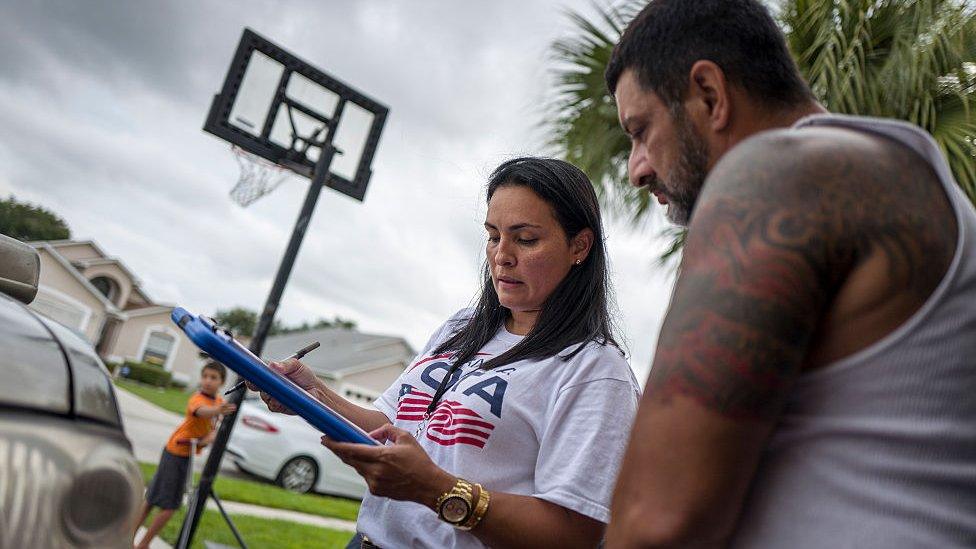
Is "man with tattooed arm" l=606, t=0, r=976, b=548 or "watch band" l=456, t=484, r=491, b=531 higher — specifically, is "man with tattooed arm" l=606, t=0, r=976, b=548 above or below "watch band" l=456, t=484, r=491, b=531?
above

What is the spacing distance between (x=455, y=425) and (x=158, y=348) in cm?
4168

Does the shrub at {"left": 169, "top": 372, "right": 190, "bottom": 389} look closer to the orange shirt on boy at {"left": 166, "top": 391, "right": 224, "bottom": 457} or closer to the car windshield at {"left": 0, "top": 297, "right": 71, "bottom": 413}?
the orange shirt on boy at {"left": 166, "top": 391, "right": 224, "bottom": 457}

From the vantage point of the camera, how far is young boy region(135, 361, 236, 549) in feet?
18.6

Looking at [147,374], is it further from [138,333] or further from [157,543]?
[157,543]

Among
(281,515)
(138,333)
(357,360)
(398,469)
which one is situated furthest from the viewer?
(138,333)

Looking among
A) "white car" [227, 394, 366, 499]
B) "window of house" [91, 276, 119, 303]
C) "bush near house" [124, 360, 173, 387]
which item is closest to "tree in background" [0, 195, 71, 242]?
"window of house" [91, 276, 119, 303]

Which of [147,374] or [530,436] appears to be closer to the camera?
[530,436]

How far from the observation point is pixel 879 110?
5023mm

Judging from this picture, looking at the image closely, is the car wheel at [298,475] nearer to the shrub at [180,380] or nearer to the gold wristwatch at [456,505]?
the gold wristwatch at [456,505]

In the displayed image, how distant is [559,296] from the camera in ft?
6.16

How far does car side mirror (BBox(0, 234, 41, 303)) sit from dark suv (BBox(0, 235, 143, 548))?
464mm

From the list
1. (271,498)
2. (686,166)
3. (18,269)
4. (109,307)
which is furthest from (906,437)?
(109,307)

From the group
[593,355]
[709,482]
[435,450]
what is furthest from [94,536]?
[593,355]

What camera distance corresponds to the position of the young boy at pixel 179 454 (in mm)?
5668
